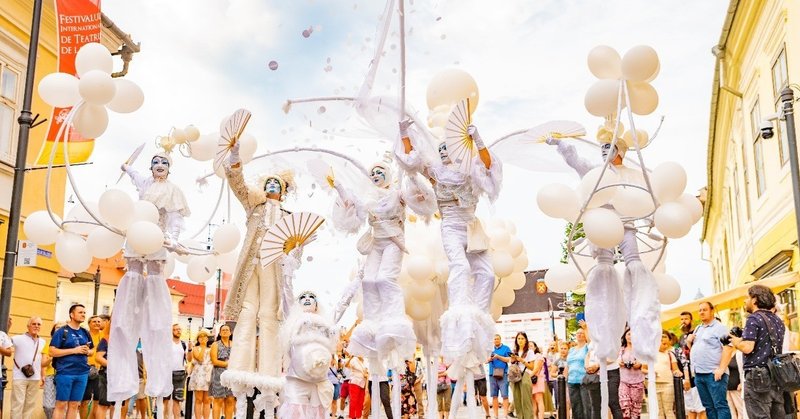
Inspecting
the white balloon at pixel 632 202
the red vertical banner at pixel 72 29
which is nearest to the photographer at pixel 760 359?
the white balloon at pixel 632 202

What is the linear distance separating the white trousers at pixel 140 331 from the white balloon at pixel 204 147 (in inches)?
49.6

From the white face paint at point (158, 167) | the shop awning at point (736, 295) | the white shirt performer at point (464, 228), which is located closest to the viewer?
the white shirt performer at point (464, 228)

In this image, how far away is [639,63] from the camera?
5.89 metres

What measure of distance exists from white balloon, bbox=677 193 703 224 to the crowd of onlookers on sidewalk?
902 millimetres

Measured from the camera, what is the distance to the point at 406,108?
6.60 m

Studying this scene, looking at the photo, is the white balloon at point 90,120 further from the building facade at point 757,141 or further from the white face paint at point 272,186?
the building facade at point 757,141

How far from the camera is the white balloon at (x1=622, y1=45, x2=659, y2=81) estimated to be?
232 inches

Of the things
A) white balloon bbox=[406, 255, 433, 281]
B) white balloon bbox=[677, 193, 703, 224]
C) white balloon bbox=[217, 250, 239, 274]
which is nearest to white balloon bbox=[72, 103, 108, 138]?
white balloon bbox=[217, 250, 239, 274]

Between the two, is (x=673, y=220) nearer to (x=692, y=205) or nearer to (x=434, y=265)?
(x=692, y=205)

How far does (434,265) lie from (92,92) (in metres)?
3.84

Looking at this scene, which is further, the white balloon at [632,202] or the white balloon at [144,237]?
the white balloon at [144,237]

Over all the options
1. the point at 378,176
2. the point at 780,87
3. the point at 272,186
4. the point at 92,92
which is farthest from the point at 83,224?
the point at 780,87

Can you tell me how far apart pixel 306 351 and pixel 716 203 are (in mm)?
26110

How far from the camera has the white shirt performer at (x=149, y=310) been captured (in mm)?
6465
